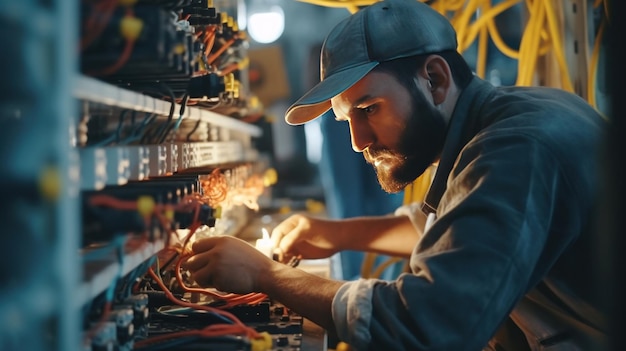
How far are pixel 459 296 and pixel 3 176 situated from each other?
28.9 inches

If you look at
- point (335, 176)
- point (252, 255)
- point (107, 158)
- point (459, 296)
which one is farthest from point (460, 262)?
point (335, 176)

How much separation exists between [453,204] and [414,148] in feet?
1.20

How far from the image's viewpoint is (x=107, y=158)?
97 cm

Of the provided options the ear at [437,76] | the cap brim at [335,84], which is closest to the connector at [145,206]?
the cap brim at [335,84]

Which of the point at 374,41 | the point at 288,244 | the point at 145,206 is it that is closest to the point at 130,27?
the point at 145,206

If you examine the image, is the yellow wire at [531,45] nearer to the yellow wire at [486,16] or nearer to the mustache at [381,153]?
the yellow wire at [486,16]

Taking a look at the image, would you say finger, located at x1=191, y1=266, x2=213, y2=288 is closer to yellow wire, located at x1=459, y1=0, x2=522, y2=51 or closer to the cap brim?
the cap brim

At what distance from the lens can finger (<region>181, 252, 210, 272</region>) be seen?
1370mm

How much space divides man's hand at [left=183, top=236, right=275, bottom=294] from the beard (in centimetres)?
43

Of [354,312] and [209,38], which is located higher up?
[209,38]

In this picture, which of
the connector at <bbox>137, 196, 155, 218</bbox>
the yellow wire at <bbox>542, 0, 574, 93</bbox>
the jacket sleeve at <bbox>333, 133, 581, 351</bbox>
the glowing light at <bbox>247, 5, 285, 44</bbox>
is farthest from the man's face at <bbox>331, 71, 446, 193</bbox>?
the glowing light at <bbox>247, 5, 285, 44</bbox>

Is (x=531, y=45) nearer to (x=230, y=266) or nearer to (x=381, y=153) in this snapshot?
(x=381, y=153)

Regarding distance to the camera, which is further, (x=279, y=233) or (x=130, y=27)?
(x=279, y=233)

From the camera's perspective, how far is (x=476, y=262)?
1119 millimetres
